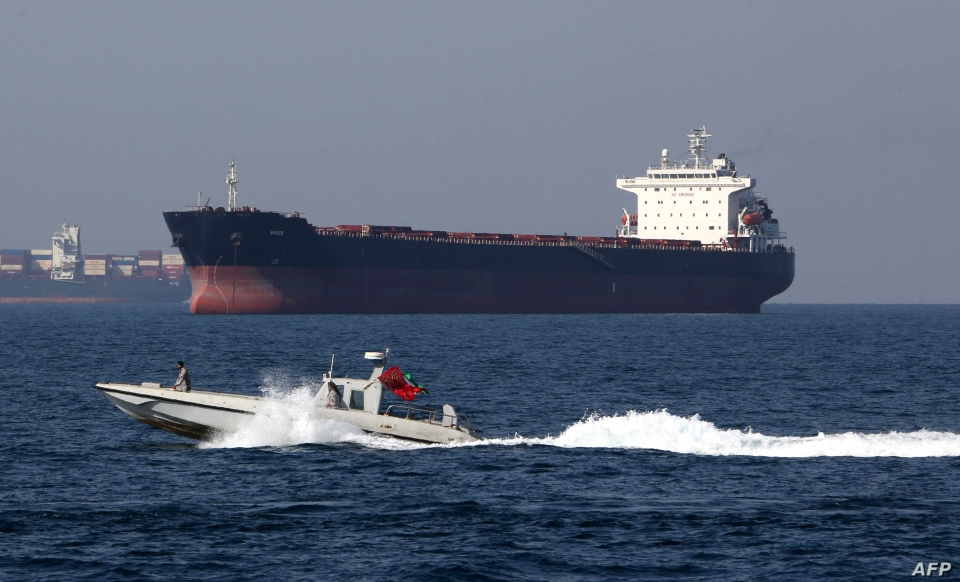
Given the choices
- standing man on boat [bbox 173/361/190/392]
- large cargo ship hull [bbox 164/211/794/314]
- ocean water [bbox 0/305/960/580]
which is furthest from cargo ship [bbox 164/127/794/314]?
standing man on boat [bbox 173/361/190/392]

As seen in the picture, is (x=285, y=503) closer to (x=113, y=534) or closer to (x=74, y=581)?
(x=113, y=534)

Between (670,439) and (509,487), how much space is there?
5.60 metres

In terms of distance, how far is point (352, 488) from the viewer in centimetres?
2102

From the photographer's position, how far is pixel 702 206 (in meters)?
107

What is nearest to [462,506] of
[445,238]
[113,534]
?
[113,534]

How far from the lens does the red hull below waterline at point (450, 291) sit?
80.0 meters

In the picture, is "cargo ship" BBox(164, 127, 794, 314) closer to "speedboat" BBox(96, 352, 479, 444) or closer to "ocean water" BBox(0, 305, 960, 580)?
"ocean water" BBox(0, 305, 960, 580)

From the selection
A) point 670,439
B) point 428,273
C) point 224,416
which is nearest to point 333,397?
point 224,416

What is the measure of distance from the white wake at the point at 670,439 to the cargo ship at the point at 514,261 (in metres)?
54.4

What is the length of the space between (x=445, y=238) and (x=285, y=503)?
6992cm

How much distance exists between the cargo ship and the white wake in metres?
54.4

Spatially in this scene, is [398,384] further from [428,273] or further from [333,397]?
[428,273]

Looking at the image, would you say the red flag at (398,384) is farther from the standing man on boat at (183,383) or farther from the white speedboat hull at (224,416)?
the standing man on boat at (183,383)

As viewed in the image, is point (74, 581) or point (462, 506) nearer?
point (74, 581)
